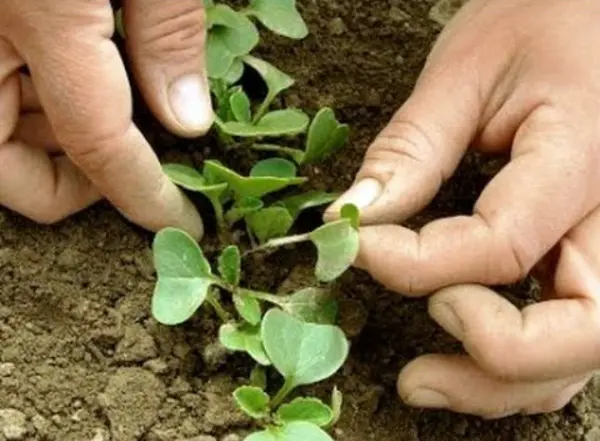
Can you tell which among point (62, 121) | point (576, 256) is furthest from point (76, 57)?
point (576, 256)

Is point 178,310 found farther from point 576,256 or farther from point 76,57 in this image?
point 576,256

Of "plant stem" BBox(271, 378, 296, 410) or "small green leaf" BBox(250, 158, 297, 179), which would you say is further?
"small green leaf" BBox(250, 158, 297, 179)

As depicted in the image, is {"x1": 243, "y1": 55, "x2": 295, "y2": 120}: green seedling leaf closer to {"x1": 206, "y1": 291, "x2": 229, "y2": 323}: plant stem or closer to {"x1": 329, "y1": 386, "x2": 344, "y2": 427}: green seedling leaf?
{"x1": 206, "y1": 291, "x2": 229, "y2": 323}: plant stem

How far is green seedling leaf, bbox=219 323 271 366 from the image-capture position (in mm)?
1207

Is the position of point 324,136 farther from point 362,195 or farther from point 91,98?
point 91,98

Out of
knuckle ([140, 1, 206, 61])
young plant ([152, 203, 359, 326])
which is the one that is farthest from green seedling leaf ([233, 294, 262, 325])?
knuckle ([140, 1, 206, 61])

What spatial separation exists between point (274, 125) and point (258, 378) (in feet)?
0.78

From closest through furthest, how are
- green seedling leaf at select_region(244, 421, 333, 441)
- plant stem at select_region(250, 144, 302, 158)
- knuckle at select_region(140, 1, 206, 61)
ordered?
green seedling leaf at select_region(244, 421, 333, 441), knuckle at select_region(140, 1, 206, 61), plant stem at select_region(250, 144, 302, 158)

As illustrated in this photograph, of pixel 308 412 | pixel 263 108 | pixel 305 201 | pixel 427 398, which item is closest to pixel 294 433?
pixel 308 412

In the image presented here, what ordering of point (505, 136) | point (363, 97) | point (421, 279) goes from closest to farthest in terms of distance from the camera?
1. point (421, 279)
2. point (505, 136)
3. point (363, 97)

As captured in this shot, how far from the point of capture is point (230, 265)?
1.25 meters

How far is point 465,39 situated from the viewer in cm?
136

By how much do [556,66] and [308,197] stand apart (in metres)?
0.25

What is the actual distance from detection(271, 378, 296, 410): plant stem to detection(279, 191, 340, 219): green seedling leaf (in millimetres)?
167
